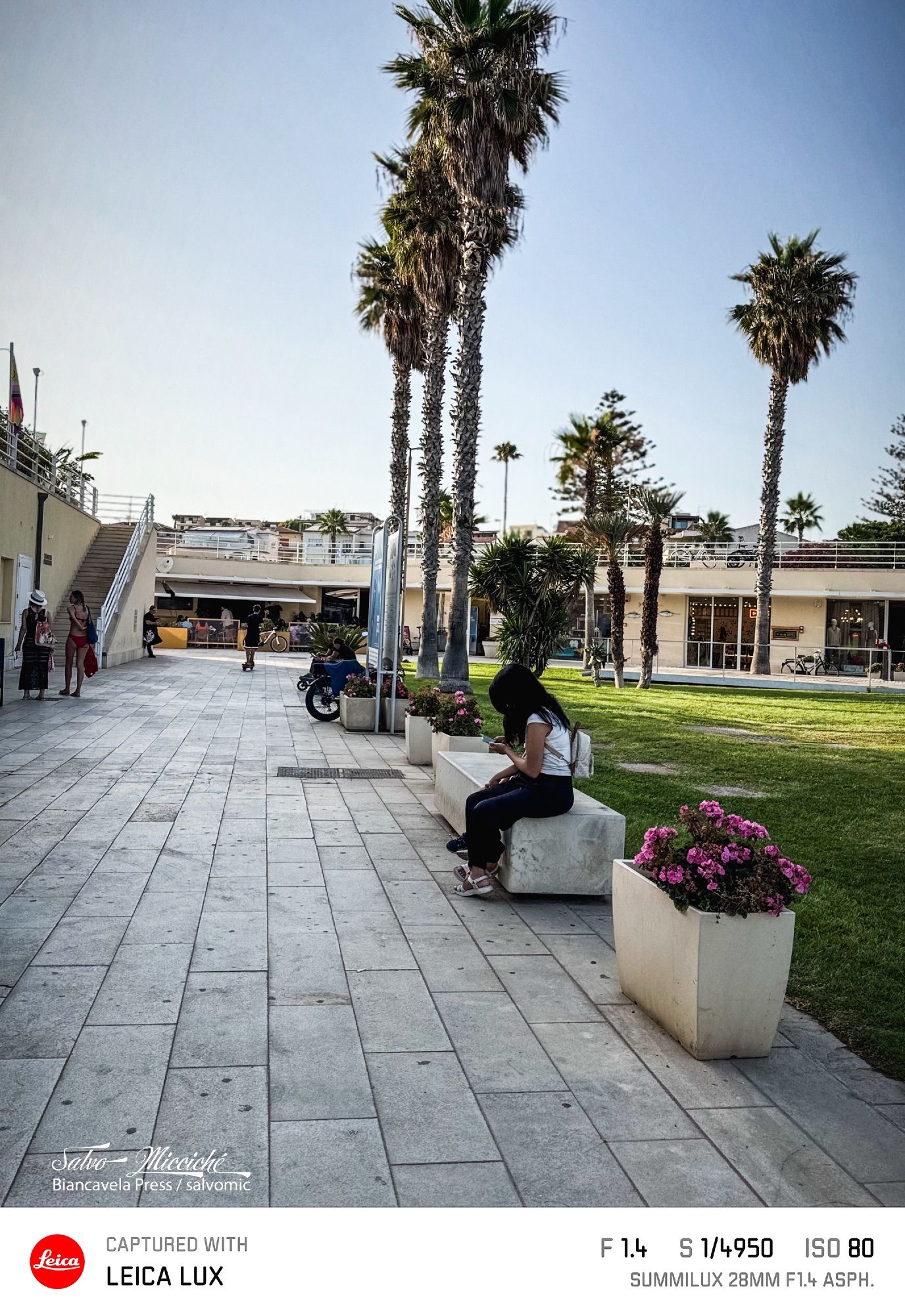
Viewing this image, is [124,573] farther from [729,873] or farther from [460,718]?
[729,873]

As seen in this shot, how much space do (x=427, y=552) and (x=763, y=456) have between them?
42.8ft

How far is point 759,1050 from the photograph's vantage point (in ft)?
12.5

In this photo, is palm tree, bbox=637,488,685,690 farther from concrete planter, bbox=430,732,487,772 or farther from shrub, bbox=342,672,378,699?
concrete planter, bbox=430,732,487,772

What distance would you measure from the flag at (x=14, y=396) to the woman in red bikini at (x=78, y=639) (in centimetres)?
919

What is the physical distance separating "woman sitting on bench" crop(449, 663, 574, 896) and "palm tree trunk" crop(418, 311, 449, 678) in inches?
744

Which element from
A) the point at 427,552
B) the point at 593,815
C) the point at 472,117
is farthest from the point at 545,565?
the point at 593,815

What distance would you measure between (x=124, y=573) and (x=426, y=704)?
61.9 feet

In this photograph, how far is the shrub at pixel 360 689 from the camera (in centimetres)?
1453

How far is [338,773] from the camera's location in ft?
34.6

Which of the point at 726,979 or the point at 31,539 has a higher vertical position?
the point at 31,539

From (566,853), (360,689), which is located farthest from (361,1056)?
(360,689)

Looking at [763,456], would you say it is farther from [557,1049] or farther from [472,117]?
[557,1049]

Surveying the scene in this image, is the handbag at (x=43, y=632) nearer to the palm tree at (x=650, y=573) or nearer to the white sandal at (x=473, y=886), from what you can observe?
the white sandal at (x=473, y=886)

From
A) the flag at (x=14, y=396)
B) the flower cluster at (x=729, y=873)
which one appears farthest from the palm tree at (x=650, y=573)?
the flower cluster at (x=729, y=873)
